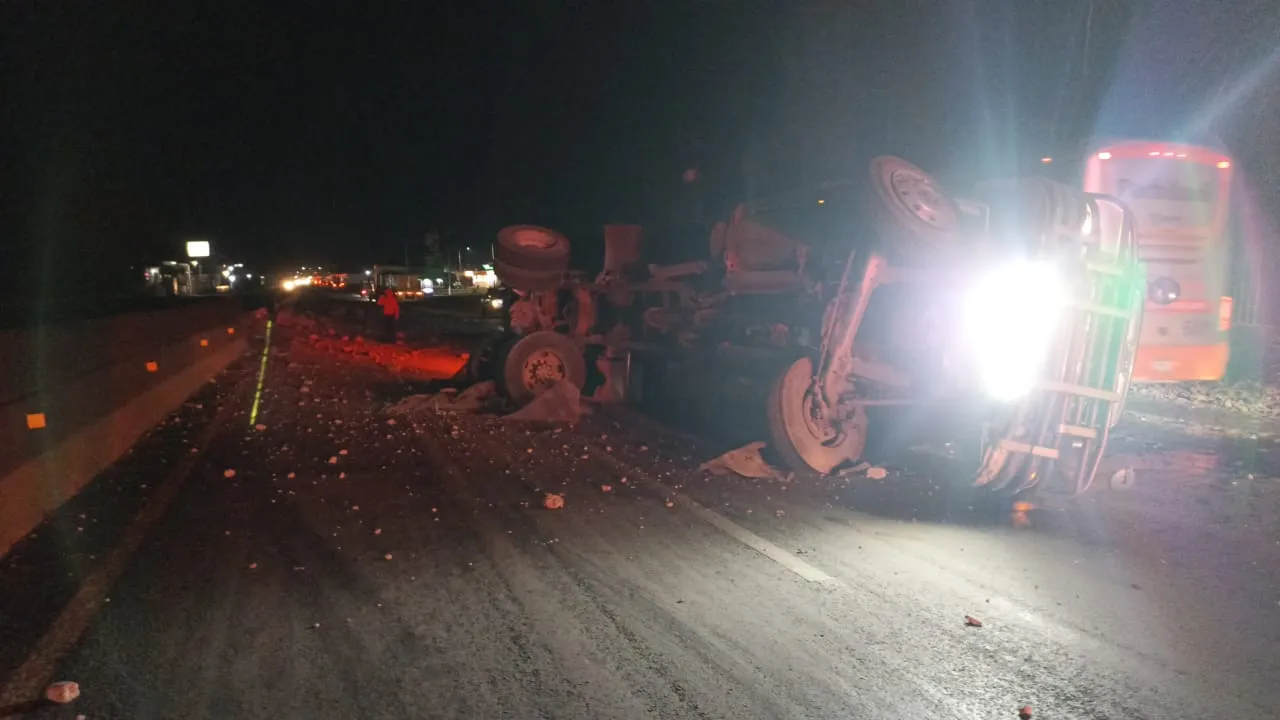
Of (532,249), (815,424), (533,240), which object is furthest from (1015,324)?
(533,240)

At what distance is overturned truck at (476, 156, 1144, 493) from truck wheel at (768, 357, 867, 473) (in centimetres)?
1

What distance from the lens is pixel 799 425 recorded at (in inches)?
341

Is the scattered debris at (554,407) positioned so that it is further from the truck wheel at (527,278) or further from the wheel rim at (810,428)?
the wheel rim at (810,428)

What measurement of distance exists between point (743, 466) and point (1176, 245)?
781cm

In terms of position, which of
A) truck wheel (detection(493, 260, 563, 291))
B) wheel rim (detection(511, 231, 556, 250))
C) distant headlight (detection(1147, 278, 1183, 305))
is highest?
wheel rim (detection(511, 231, 556, 250))

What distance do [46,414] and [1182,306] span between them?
13262 millimetres

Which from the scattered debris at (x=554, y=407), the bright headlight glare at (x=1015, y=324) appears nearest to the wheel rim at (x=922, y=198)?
the bright headlight glare at (x=1015, y=324)

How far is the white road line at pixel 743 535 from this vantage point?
577cm

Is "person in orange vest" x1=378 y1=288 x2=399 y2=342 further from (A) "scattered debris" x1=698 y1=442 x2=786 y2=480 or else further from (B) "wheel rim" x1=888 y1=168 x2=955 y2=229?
(B) "wheel rim" x1=888 y1=168 x2=955 y2=229

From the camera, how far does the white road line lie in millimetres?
5766

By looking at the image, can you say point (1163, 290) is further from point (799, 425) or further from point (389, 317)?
point (389, 317)

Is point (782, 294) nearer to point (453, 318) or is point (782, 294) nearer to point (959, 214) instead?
point (959, 214)

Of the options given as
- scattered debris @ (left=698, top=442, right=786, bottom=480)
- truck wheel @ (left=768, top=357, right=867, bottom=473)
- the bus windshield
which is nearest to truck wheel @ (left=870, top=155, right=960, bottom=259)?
truck wheel @ (left=768, top=357, right=867, bottom=473)

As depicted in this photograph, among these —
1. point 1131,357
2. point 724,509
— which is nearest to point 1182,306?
point 1131,357
